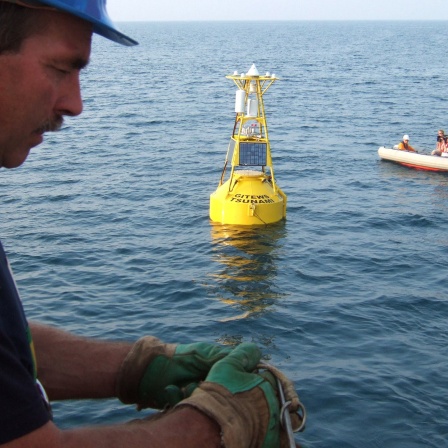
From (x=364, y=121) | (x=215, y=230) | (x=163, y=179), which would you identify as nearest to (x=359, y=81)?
(x=364, y=121)

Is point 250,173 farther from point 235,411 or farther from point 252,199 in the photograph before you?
point 235,411

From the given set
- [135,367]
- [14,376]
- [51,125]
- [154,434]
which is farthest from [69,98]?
[135,367]

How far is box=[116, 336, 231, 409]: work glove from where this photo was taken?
2709 mm

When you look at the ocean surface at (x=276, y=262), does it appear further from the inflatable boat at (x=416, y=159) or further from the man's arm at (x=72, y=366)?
the man's arm at (x=72, y=366)

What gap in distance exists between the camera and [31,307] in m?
15.7

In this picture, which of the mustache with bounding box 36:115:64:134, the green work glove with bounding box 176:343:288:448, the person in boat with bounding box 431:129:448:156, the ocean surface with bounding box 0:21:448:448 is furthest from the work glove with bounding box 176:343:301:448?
the person in boat with bounding box 431:129:448:156

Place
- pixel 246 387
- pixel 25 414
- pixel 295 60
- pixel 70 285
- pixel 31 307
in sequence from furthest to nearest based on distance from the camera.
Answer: pixel 295 60 < pixel 70 285 < pixel 31 307 < pixel 246 387 < pixel 25 414

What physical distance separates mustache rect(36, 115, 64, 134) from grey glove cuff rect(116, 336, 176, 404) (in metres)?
0.98

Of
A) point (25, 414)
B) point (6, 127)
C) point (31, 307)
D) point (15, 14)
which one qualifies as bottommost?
point (31, 307)

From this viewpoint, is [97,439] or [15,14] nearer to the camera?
[15,14]

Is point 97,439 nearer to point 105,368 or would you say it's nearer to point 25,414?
point 25,414

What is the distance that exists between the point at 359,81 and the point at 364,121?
27032 mm

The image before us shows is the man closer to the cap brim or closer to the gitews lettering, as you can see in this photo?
the cap brim

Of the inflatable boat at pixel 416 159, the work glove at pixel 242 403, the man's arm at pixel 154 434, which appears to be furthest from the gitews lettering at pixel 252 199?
the man's arm at pixel 154 434
